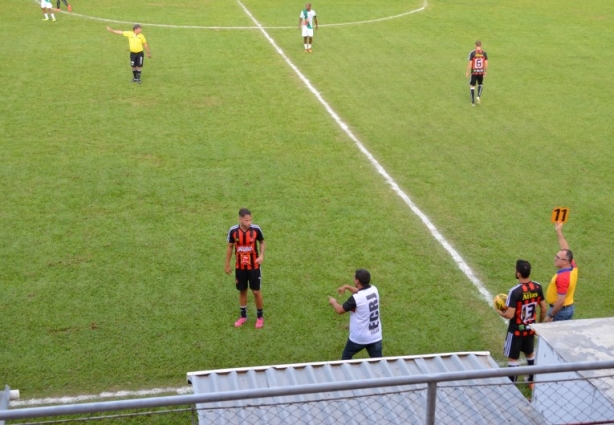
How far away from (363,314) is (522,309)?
1.86 metres

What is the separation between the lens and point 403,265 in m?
11.9

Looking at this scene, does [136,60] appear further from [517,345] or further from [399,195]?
[517,345]

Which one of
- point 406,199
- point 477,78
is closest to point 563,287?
point 406,199

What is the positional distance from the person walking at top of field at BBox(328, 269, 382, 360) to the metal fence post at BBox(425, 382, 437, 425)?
3.08 m

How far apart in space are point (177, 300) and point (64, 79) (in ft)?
42.6

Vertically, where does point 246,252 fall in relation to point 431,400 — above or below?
below

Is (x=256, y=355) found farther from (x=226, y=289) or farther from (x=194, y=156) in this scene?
(x=194, y=156)

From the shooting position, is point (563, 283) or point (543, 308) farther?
point (563, 283)

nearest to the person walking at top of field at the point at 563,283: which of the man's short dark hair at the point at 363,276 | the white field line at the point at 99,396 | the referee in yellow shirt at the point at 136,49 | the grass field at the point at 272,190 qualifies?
the grass field at the point at 272,190

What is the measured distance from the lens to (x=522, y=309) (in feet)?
28.2

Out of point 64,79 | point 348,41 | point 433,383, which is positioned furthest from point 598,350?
point 348,41

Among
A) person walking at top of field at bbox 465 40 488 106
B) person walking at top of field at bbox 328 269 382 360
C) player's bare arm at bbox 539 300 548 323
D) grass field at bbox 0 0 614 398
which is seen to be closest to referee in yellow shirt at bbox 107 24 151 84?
grass field at bbox 0 0 614 398

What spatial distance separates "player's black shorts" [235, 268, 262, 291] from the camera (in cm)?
997

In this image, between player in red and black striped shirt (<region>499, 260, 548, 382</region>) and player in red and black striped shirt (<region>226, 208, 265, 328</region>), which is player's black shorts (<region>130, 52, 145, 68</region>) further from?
player in red and black striped shirt (<region>499, 260, 548, 382</region>)
